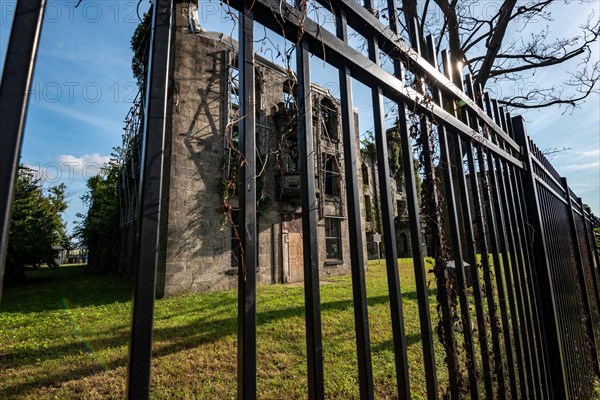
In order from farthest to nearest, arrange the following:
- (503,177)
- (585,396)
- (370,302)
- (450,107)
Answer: (370,302) → (585,396) → (503,177) → (450,107)

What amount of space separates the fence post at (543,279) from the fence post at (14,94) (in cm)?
292

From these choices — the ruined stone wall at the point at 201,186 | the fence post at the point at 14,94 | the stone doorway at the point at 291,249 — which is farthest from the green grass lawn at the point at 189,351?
the stone doorway at the point at 291,249

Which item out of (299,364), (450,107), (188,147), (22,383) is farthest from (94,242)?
(450,107)

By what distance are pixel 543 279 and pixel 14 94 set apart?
3.09 metres

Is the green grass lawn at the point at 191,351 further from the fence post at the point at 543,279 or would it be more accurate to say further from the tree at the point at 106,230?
the tree at the point at 106,230

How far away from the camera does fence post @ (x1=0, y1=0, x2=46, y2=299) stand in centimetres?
44

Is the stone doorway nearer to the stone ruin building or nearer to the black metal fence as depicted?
the stone ruin building

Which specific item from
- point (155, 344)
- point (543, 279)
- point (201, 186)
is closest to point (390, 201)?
point (543, 279)

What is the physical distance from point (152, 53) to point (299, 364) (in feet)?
12.9

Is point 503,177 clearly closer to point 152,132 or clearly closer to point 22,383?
point 152,132

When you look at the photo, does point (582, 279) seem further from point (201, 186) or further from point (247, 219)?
point (201, 186)

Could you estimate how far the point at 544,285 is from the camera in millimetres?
2295

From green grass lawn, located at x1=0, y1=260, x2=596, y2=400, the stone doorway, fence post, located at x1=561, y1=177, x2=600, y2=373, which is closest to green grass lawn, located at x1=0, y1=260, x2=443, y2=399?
green grass lawn, located at x1=0, y1=260, x2=596, y2=400

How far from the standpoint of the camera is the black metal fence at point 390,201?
579 mm
